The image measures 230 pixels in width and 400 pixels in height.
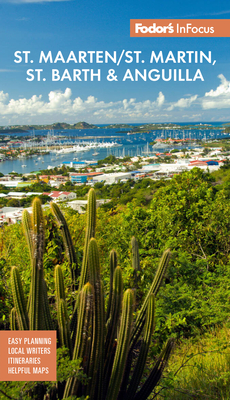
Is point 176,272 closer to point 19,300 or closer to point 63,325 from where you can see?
point 63,325

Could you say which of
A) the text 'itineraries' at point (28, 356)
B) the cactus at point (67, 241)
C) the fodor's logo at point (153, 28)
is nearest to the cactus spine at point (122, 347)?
the text 'itineraries' at point (28, 356)

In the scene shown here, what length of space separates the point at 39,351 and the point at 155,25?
6.19 m

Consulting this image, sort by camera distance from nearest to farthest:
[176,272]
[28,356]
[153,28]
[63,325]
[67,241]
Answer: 1. [28,356]
2. [63,325]
3. [67,241]
4. [176,272]
5. [153,28]

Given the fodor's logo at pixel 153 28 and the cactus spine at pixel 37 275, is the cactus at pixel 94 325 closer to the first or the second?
the cactus spine at pixel 37 275

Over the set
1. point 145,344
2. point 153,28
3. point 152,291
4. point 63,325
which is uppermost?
point 153,28

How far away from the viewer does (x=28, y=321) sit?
209cm

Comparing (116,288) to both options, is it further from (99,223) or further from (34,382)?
(99,223)

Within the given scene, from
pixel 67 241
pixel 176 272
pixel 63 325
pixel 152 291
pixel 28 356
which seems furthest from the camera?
pixel 176 272

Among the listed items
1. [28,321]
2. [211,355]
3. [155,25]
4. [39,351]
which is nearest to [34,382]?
[39,351]

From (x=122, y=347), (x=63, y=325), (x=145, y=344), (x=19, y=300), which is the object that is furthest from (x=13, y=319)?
(x=145, y=344)

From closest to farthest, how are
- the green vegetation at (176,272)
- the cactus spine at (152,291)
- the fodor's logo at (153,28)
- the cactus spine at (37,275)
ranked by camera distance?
the cactus spine at (37,275)
the cactus spine at (152,291)
the green vegetation at (176,272)
the fodor's logo at (153,28)

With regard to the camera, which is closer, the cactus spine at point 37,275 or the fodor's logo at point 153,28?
the cactus spine at point 37,275

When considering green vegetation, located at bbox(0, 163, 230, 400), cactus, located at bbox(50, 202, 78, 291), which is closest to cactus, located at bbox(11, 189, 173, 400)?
green vegetation, located at bbox(0, 163, 230, 400)

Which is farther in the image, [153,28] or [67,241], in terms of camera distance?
[153,28]
